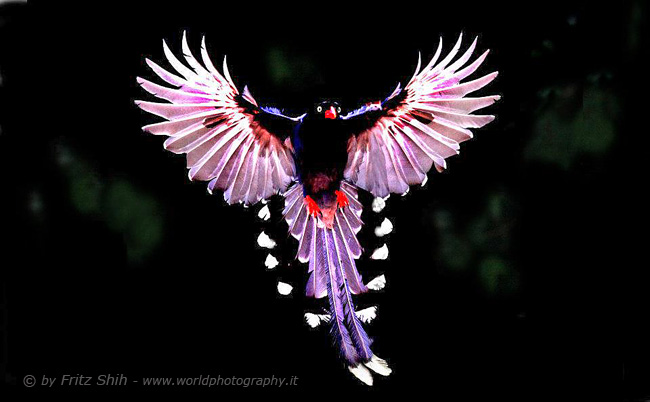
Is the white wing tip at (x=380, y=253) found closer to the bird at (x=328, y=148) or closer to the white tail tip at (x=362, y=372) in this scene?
the bird at (x=328, y=148)

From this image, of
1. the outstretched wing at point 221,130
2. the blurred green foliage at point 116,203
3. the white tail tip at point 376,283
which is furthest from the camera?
the blurred green foliage at point 116,203

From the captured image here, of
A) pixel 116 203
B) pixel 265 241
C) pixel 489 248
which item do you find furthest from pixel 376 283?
pixel 116 203

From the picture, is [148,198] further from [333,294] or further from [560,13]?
[560,13]

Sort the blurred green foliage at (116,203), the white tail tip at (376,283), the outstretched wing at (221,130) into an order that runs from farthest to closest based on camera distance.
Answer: the blurred green foliage at (116,203) < the white tail tip at (376,283) < the outstretched wing at (221,130)

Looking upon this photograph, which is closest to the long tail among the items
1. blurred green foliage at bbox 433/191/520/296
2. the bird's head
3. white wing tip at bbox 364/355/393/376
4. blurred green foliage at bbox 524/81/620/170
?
white wing tip at bbox 364/355/393/376

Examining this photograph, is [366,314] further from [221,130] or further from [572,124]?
[572,124]

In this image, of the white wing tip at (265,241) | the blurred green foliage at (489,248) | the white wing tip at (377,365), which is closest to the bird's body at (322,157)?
the white wing tip at (265,241)

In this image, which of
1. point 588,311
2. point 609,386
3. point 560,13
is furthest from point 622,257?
point 560,13

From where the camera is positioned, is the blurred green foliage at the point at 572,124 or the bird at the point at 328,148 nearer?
the bird at the point at 328,148
